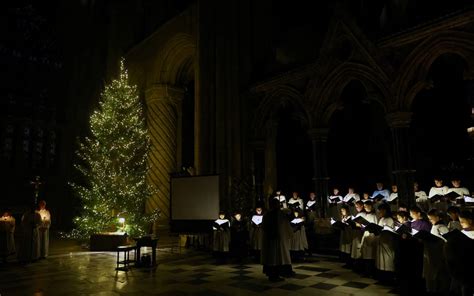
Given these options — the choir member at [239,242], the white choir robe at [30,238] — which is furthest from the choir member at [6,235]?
the choir member at [239,242]

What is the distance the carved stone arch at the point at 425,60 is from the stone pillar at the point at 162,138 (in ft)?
29.6

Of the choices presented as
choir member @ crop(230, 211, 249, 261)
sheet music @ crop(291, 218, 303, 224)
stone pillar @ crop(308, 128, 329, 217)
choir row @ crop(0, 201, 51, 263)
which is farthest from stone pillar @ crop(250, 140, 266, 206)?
choir row @ crop(0, 201, 51, 263)

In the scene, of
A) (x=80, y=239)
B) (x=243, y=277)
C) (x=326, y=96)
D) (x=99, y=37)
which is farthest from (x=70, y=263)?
(x=99, y=37)

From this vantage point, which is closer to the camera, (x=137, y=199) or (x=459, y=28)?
(x=459, y=28)

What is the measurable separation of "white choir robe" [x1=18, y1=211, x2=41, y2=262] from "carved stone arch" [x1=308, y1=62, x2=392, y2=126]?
8.05 meters

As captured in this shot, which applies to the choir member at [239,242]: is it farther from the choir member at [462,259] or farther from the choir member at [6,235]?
the choir member at [6,235]

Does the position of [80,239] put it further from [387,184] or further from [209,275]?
[387,184]

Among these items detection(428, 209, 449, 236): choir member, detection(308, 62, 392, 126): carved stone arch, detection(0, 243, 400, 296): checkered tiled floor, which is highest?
detection(308, 62, 392, 126): carved stone arch

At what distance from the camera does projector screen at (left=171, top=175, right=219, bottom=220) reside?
938cm

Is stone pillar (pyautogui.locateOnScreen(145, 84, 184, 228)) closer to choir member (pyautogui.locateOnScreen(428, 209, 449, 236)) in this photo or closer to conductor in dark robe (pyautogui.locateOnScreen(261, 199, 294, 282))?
conductor in dark robe (pyautogui.locateOnScreen(261, 199, 294, 282))

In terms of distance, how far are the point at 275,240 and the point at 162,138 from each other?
9174mm

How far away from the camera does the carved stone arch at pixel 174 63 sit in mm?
13951

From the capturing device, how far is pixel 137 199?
10.9 m

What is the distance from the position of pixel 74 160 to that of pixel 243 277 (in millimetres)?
12509
